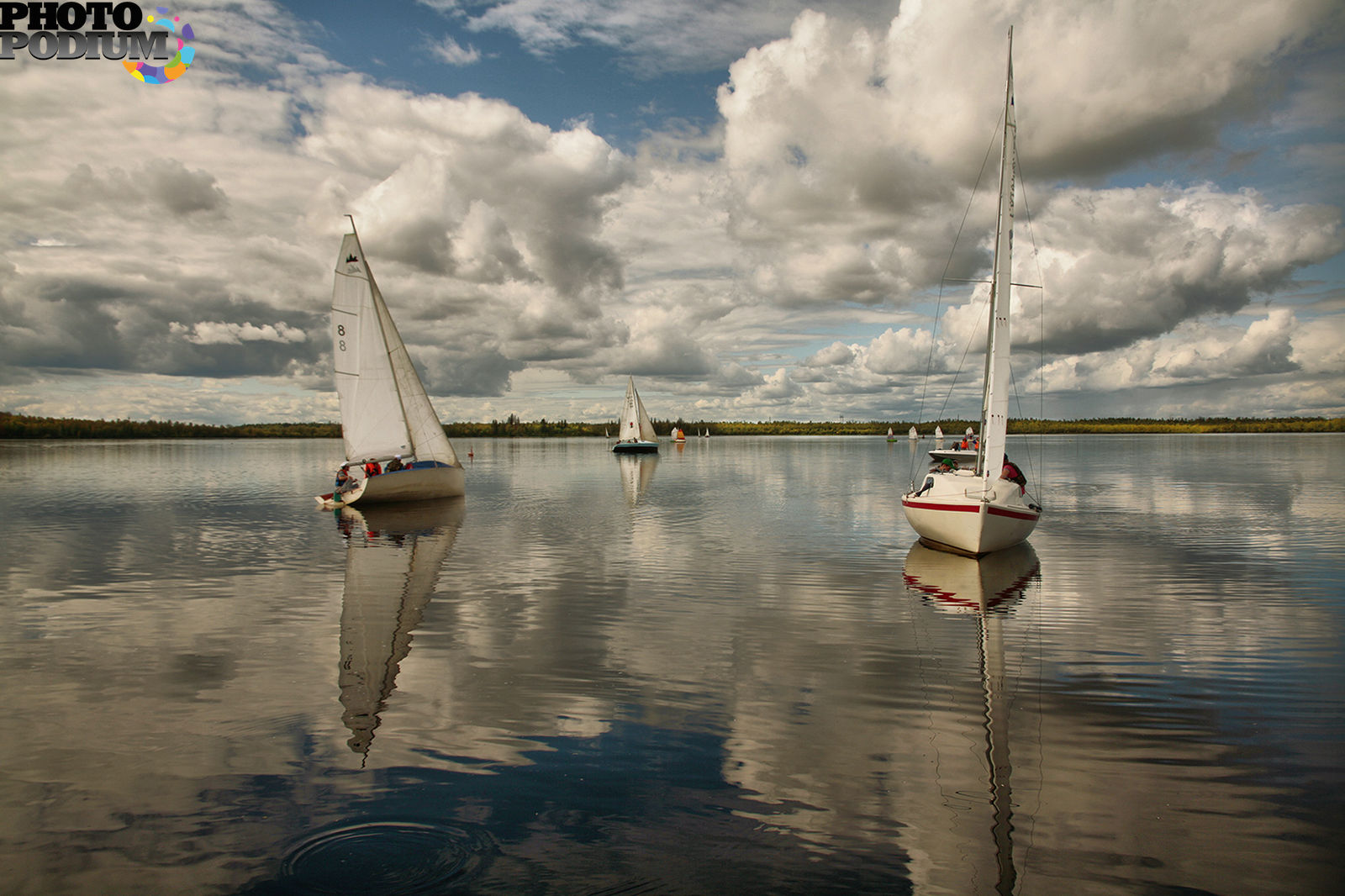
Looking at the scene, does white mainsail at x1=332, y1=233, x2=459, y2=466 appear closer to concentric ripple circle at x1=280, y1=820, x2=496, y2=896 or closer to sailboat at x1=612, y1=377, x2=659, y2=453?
concentric ripple circle at x1=280, y1=820, x2=496, y2=896

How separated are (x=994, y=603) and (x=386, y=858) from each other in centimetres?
1363

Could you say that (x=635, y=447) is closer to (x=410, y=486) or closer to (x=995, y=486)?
(x=410, y=486)

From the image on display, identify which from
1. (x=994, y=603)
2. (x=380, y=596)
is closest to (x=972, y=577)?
(x=994, y=603)

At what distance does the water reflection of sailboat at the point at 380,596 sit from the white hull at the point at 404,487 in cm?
93

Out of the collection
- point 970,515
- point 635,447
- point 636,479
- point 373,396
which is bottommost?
point 636,479

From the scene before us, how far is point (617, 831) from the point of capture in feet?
21.5

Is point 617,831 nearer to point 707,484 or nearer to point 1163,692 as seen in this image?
point 1163,692

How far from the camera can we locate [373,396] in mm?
35344

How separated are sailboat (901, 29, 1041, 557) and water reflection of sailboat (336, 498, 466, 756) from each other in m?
14.3

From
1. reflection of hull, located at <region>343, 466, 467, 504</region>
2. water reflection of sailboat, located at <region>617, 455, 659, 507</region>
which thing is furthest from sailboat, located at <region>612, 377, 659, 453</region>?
reflection of hull, located at <region>343, 466, 467, 504</region>

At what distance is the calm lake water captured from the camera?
241 inches

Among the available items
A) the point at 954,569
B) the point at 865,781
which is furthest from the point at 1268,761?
the point at 954,569

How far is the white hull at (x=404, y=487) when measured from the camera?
3416 cm

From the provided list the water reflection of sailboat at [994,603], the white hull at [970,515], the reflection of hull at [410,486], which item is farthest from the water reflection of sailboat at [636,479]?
the water reflection of sailboat at [994,603]
